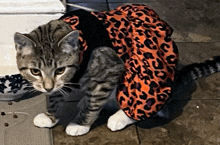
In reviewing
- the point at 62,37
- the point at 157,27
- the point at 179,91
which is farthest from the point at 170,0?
the point at 62,37

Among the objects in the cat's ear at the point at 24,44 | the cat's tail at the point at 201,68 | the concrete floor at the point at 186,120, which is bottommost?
the concrete floor at the point at 186,120

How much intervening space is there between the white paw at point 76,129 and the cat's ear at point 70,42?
1.70ft

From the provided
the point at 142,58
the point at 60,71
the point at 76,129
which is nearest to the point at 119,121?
the point at 76,129

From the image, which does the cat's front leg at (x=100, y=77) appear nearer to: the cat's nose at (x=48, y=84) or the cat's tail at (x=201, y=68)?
the cat's nose at (x=48, y=84)

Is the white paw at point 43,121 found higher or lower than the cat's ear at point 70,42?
lower

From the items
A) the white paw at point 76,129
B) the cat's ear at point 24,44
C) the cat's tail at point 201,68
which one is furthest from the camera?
the cat's tail at point 201,68

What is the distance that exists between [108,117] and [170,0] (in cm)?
163

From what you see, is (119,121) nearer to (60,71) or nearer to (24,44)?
(60,71)

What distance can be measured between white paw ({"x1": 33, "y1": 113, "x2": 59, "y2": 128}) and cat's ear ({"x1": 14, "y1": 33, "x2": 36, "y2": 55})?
1.68ft

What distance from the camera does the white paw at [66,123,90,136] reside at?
177 cm

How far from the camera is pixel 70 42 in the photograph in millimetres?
1385

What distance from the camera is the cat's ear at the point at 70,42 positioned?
135 cm

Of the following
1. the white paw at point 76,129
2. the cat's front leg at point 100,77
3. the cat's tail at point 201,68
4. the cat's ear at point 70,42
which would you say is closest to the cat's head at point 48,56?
the cat's ear at point 70,42

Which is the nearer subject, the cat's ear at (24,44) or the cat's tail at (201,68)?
the cat's ear at (24,44)
